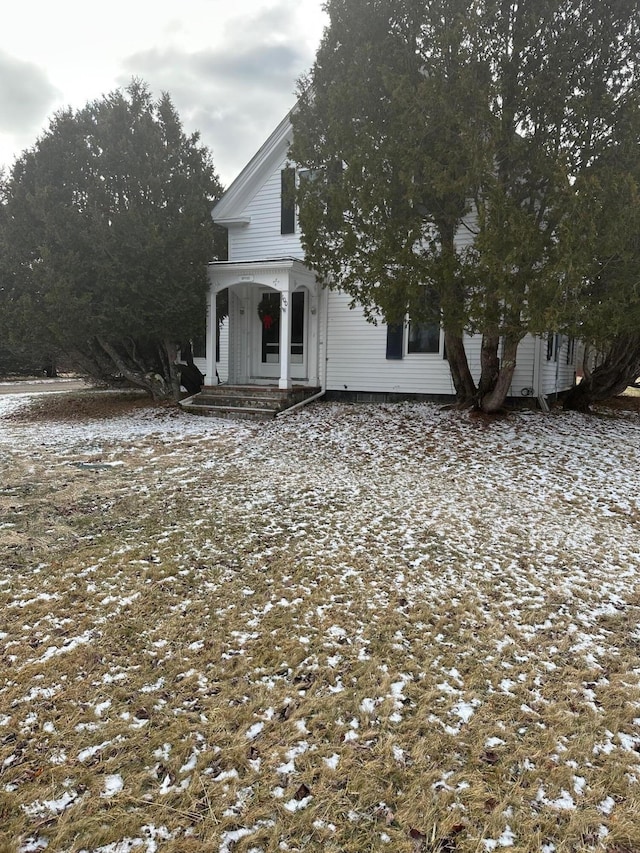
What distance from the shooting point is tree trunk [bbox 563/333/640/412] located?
11242 millimetres

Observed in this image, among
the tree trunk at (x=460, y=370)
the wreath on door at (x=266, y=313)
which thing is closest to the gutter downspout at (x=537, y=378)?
the tree trunk at (x=460, y=370)

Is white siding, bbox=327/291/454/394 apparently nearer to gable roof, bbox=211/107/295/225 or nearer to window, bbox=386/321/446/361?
window, bbox=386/321/446/361

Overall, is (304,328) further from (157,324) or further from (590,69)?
(590,69)

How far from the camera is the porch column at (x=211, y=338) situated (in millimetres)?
12455

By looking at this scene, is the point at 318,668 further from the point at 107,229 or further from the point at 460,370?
the point at 107,229

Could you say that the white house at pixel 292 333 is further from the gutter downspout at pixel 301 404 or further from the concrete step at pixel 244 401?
the concrete step at pixel 244 401

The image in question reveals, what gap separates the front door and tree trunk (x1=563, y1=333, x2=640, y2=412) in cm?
652

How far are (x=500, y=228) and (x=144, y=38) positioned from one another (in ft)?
34.0

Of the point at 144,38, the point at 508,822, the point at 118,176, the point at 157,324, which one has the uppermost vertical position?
the point at 144,38

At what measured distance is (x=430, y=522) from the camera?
532 cm

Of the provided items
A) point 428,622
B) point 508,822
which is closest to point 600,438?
point 428,622

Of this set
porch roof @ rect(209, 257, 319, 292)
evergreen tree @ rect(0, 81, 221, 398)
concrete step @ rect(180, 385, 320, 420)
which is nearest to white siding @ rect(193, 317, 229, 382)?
concrete step @ rect(180, 385, 320, 420)

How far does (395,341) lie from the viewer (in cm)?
1238

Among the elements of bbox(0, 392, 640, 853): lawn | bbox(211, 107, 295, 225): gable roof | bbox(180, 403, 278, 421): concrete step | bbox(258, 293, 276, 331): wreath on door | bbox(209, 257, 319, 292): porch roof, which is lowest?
Answer: bbox(0, 392, 640, 853): lawn
